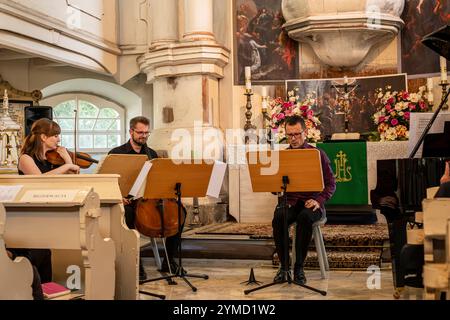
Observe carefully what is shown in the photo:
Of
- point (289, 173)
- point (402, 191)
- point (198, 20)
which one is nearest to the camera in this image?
point (402, 191)

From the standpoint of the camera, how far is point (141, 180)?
557 centimetres

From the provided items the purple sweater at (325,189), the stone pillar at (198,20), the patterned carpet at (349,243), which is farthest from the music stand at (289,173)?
the stone pillar at (198,20)

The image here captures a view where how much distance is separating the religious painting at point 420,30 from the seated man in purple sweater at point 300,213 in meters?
4.26

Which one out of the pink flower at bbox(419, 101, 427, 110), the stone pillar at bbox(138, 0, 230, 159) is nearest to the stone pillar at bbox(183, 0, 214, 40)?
the stone pillar at bbox(138, 0, 230, 159)

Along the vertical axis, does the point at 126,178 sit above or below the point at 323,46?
below

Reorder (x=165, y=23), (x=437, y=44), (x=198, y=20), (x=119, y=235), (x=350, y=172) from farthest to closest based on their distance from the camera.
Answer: (x=165, y=23) < (x=198, y=20) < (x=350, y=172) < (x=437, y=44) < (x=119, y=235)

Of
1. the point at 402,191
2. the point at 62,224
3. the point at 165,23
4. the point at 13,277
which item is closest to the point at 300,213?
the point at 402,191

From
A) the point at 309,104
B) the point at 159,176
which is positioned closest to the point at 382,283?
the point at 159,176

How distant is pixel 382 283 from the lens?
583cm

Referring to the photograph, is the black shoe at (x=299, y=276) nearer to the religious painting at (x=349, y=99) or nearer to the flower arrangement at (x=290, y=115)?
the flower arrangement at (x=290, y=115)

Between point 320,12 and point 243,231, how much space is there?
3194 mm

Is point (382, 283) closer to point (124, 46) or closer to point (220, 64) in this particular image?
point (220, 64)

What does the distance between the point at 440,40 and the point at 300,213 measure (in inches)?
69.3

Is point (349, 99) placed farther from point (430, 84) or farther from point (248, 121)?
point (248, 121)
